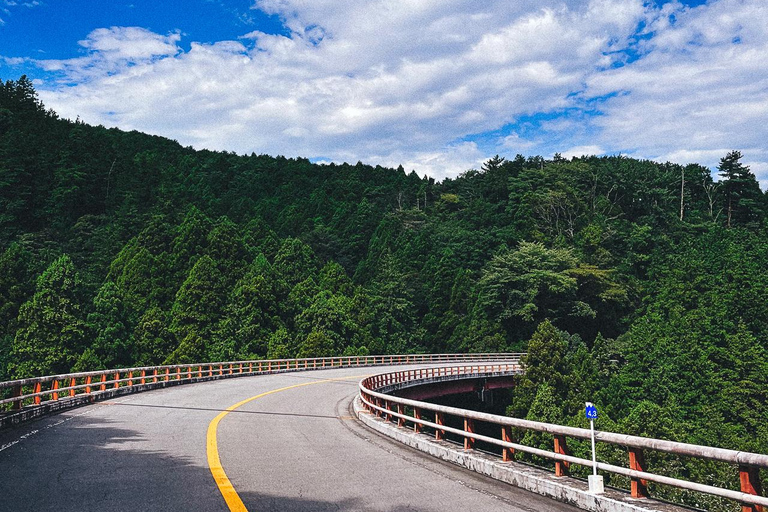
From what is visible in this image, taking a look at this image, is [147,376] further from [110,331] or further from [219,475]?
[110,331]

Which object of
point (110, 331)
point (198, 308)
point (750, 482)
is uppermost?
point (198, 308)

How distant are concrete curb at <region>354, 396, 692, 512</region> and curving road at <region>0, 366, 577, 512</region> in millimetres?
171

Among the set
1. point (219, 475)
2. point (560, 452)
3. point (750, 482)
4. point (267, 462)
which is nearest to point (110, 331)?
point (267, 462)

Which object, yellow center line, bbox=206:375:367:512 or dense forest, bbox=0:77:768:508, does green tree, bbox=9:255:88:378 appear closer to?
dense forest, bbox=0:77:768:508

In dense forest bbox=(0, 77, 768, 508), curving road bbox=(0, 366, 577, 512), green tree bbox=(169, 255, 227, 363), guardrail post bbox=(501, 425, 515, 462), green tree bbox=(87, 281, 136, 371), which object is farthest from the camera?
green tree bbox=(169, 255, 227, 363)

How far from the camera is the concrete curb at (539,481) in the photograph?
19.2 feet

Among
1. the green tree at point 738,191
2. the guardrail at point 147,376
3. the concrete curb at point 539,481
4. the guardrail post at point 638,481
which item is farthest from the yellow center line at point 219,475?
the green tree at point 738,191

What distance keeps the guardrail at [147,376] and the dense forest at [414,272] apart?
249 inches

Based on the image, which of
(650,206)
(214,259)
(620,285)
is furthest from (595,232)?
(214,259)

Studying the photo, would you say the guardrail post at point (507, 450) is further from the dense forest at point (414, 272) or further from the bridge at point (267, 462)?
the dense forest at point (414, 272)

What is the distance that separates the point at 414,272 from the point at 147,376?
62563 millimetres

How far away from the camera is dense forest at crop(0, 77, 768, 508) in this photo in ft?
161

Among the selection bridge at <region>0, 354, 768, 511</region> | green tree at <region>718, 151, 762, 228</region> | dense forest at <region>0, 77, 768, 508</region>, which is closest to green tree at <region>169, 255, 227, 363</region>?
dense forest at <region>0, 77, 768, 508</region>

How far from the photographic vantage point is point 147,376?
28750 mm
